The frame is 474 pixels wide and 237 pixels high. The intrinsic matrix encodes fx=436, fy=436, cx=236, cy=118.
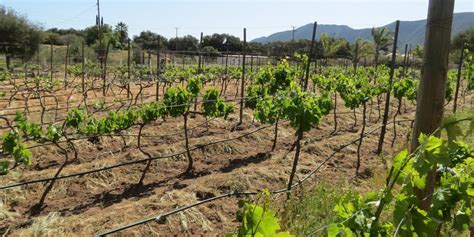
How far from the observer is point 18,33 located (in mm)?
38781

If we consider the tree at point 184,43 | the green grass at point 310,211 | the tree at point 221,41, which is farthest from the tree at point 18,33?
the tree at point 221,41

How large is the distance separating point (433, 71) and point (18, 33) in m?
42.4

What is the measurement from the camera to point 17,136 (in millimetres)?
5926

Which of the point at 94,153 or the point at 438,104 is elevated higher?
the point at 438,104

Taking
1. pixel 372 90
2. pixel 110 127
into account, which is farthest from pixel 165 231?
pixel 372 90

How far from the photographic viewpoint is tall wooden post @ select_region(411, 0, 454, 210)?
2.31m

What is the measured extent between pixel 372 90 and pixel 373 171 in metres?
3.73

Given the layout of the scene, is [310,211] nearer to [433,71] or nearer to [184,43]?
[433,71]

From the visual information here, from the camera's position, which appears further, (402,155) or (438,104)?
(438,104)

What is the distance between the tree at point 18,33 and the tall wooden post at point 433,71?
3948cm


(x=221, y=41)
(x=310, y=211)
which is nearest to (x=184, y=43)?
(x=221, y=41)

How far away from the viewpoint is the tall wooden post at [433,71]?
2.31 metres

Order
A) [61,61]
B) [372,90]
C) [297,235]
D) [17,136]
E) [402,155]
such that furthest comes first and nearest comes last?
1. [61,61]
2. [372,90]
3. [17,136]
4. [297,235]
5. [402,155]

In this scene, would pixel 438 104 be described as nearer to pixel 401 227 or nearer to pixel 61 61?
pixel 401 227
